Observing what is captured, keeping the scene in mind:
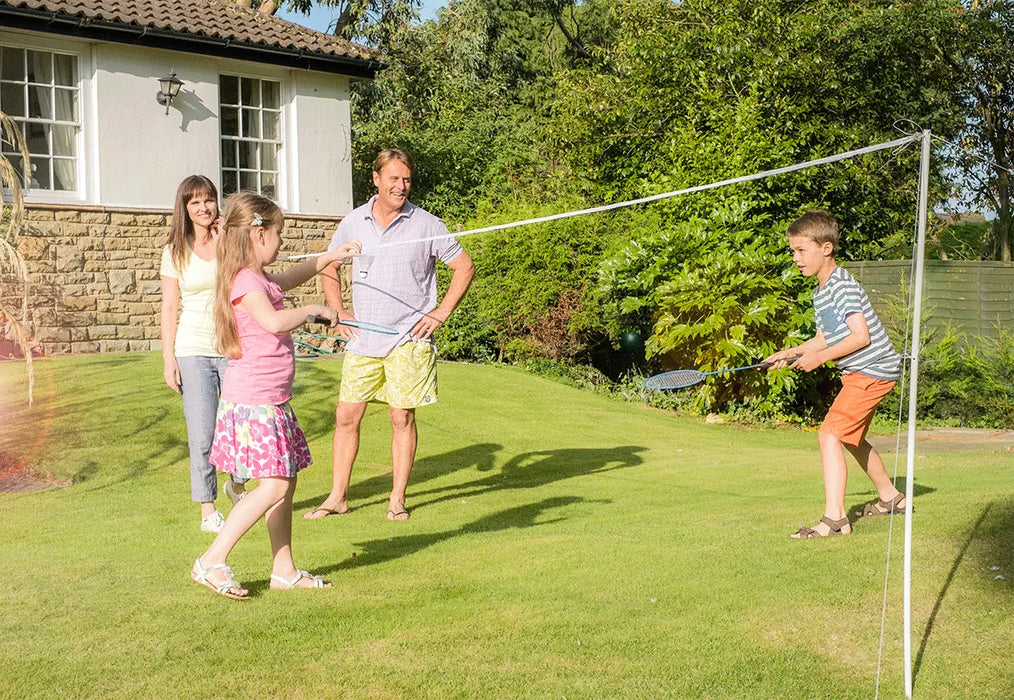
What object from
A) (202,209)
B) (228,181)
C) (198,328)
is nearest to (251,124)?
(228,181)

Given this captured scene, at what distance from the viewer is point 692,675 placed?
12.2ft

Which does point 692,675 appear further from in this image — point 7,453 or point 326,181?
point 326,181

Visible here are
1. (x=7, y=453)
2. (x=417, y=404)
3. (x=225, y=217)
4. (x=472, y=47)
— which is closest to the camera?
(x=225, y=217)

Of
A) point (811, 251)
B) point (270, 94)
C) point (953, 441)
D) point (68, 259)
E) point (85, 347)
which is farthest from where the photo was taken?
point (270, 94)

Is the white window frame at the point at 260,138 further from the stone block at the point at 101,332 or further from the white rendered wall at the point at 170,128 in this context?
the stone block at the point at 101,332

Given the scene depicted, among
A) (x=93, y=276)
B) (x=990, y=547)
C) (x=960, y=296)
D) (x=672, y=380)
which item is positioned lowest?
(x=990, y=547)

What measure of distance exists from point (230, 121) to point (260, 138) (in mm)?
507

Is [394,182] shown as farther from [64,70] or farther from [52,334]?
[64,70]

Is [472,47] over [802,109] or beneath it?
over

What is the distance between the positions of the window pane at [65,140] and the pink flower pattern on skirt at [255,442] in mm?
11205

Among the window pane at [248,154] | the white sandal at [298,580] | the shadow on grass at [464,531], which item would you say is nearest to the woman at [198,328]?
the shadow on grass at [464,531]

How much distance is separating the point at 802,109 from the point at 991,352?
4452 millimetres

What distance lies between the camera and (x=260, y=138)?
16297mm

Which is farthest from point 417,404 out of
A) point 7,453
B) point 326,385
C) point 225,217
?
point 326,385
